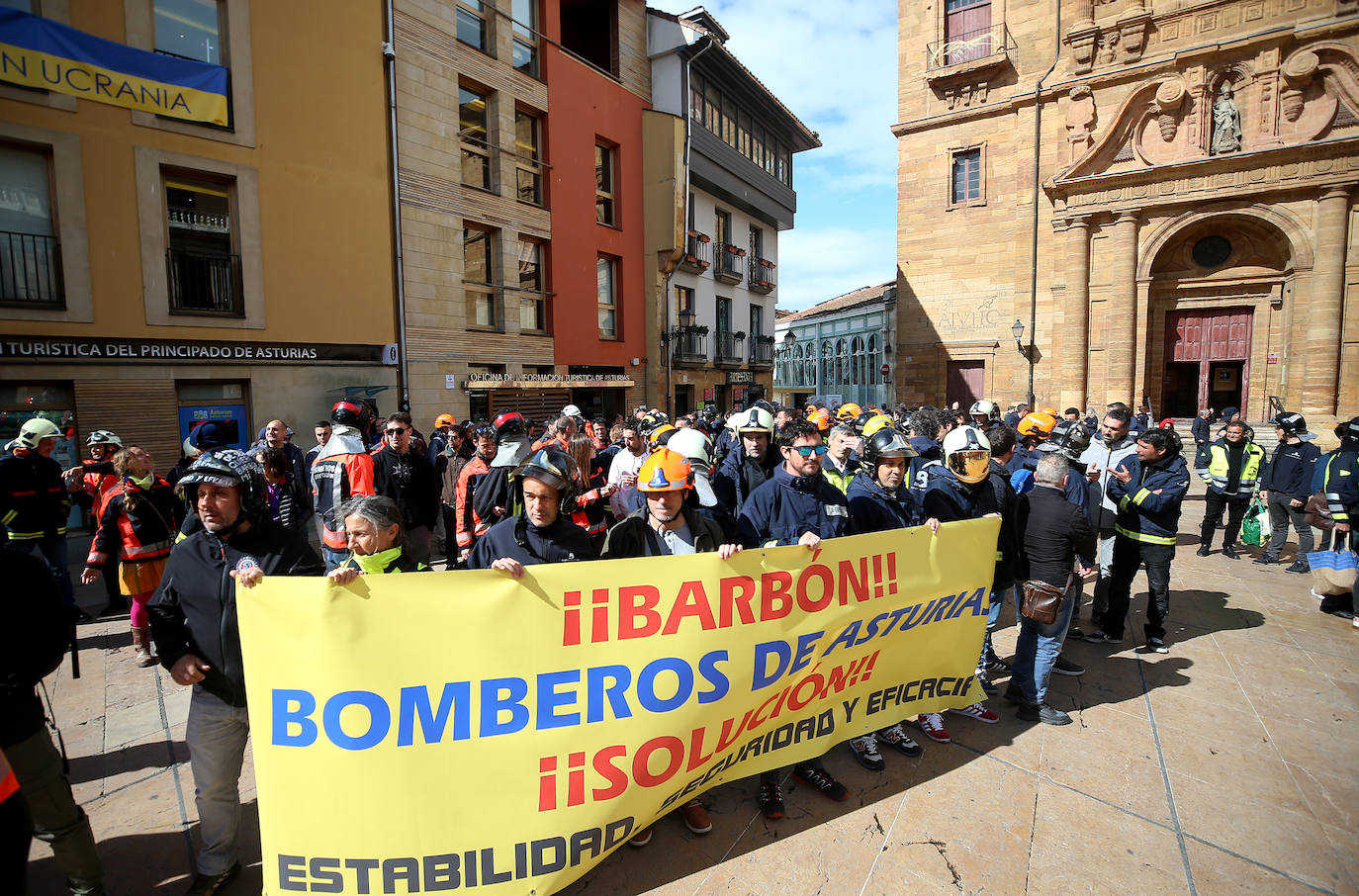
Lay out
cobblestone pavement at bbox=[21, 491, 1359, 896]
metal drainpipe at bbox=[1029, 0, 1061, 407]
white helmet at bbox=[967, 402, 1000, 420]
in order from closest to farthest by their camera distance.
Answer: cobblestone pavement at bbox=[21, 491, 1359, 896] → white helmet at bbox=[967, 402, 1000, 420] → metal drainpipe at bbox=[1029, 0, 1061, 407]

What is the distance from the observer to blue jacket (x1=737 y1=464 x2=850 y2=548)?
378 centimetres

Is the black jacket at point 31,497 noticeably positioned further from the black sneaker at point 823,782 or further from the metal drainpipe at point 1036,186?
the metal drainpipe at point 1036,186

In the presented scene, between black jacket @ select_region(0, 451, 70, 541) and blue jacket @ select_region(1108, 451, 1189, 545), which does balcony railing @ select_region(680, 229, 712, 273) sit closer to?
blue jacket @ select_region(1108, 451, 1189, 545)

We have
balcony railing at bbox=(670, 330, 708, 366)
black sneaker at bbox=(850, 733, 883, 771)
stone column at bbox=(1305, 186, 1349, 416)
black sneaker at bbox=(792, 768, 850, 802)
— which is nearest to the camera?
black sneaker at bbox=(792, 768, 850, 802)

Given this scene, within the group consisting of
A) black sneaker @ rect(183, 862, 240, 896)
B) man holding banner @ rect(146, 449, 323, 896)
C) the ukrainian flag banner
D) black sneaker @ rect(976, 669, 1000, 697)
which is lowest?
black sneaker @ rect(976, 669, 1000, 697)

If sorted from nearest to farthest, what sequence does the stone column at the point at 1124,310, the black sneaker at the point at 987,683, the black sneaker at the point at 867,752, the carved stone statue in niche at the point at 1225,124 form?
the black sneaker at the point at 867,752, the black sneaker at the point at 987,683, the carved stone statue in niche at the point at 1225,124, the stone column at the point at 1124,310

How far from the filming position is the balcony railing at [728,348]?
79.2ft

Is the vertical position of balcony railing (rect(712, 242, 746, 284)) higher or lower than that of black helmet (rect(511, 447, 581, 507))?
higher

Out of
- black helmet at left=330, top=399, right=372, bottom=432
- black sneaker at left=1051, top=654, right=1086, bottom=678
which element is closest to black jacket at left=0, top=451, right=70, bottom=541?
black helmet at left=330, top=399, right=372, bottom=432

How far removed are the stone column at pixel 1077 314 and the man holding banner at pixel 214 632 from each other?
23980mm

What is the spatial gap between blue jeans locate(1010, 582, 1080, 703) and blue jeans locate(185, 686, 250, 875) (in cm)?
454

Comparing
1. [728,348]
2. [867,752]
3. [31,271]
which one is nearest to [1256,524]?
[867,752]

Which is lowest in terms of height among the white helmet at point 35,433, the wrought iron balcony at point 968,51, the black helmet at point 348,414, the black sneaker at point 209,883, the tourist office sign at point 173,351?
the black sneaker at point 209,883

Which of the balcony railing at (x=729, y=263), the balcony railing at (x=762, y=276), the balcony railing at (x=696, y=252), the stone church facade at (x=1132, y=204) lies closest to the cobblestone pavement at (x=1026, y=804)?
the balcony railing at (x=696, y=252)
